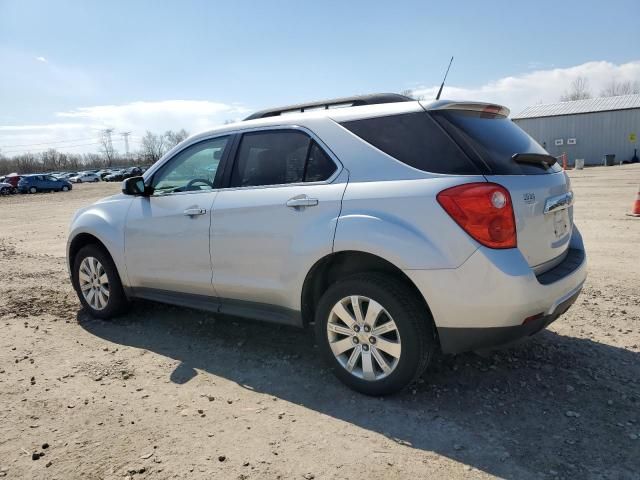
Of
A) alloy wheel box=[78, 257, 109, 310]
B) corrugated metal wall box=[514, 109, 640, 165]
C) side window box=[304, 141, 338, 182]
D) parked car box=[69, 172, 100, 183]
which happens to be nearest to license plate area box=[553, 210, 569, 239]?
Answer: side window box=[304, 141, 338, 182]

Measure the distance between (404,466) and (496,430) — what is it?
636 millimetres

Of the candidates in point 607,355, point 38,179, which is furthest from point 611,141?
point 38,179

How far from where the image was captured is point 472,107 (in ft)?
10.9

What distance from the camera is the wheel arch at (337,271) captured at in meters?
3.17

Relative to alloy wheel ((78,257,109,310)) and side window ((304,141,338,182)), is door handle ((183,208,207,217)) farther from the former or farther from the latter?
alloy wheel ((78,257,109,310))

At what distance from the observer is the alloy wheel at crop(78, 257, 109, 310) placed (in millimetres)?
5047

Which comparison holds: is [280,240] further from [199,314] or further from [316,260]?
[199,314]

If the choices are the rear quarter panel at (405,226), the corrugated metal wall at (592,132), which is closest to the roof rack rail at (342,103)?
the rear quarter panel at (405,226)

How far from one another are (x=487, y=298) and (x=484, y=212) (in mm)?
484

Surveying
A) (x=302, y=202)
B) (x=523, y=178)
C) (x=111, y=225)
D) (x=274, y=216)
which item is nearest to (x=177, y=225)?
(x=111, y=225)

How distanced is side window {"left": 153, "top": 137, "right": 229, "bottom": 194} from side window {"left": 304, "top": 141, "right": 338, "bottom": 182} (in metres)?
0.95

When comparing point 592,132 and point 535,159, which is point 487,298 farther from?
point 592,132

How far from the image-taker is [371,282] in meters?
3.13

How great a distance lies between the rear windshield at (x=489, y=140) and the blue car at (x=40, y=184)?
44.9m
